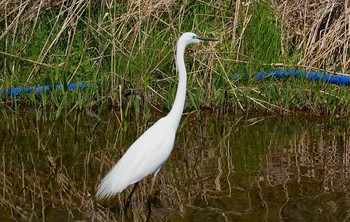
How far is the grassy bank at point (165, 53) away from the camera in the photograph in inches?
259

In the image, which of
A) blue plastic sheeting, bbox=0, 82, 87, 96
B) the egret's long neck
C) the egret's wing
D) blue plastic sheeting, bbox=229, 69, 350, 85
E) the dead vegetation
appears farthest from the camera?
the dead vegetation

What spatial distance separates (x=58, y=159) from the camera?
203 inches

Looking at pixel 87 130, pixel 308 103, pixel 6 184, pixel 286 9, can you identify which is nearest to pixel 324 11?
pixel 286 9

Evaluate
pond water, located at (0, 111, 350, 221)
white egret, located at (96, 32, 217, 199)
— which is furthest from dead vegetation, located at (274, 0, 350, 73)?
white egret, located at (96, 32, 217, 199)

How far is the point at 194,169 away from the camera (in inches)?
196

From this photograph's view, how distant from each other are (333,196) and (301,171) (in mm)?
575

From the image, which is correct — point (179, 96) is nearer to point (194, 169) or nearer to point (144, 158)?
point (144, 158)

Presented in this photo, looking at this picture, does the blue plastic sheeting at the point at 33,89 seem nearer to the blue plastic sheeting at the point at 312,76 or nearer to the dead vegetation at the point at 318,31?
the blue plastic sheeting at the point at 312,76

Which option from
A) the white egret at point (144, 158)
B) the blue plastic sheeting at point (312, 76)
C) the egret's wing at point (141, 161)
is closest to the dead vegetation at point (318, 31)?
the blue plastic sheeting at point (312, 76)

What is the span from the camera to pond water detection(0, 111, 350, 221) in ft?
13.5

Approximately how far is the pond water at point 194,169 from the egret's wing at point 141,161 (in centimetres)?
15

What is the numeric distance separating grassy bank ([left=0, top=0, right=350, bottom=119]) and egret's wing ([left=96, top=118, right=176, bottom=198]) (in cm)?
186

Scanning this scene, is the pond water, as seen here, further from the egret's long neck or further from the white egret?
the egret's long neck

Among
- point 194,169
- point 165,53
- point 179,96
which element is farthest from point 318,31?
point 179,96
